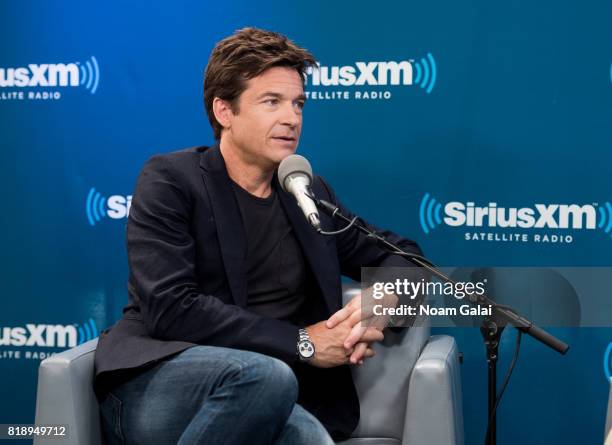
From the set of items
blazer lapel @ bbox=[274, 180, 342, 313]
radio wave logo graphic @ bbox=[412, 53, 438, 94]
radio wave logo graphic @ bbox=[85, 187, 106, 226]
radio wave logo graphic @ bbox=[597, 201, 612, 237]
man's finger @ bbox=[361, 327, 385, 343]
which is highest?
radio wave logo graphic @ bbox=[412, 53, 438, 94]

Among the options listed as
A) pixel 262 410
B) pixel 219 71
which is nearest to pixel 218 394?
pixel 262 410

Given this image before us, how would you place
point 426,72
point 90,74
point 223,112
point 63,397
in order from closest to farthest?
point 63,397
point 223,112
point 426,72
point 90,74

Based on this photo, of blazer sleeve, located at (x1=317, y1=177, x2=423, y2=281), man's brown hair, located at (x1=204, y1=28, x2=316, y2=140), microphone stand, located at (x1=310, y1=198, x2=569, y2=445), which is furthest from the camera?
blazer sleeve, located at (x1=317, y1=177, x2=423, y2=281)

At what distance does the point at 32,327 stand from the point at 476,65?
7.15 feet

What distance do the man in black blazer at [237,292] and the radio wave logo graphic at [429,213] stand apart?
22.3 inches

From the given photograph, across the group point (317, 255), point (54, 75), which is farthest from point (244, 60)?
point (54, 75)

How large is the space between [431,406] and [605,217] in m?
1.24

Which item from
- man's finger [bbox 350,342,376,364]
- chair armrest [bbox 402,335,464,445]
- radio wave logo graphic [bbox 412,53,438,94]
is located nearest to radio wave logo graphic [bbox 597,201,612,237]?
radio wave logo graphic [bbox 412,53,438,94]

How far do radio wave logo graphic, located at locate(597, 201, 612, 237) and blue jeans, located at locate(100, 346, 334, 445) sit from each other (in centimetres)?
147

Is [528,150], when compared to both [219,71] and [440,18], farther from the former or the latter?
[219,71]

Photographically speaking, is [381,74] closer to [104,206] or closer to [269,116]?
[269,116]

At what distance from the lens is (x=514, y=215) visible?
3111 millimetres

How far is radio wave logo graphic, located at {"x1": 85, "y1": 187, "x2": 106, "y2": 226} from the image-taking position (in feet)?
11.4

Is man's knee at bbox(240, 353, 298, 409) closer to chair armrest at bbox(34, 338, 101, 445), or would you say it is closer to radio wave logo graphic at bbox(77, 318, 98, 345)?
chair armrest at bbox(34, 338, 101, 445)
